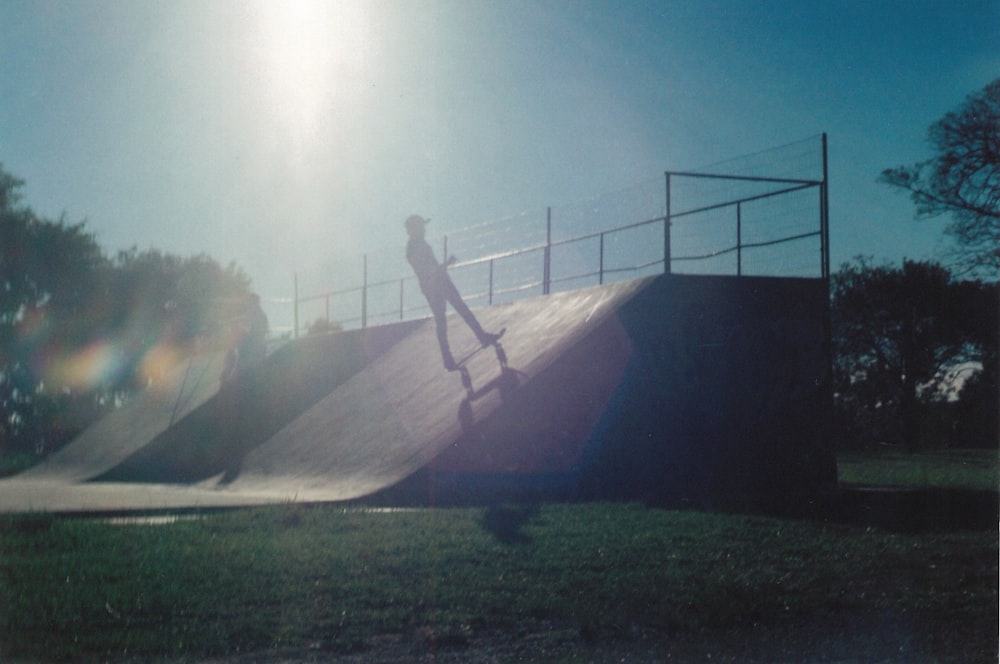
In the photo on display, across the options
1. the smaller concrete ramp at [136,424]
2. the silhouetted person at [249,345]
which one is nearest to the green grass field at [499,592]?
the smaller concrete ramp at [136,424]

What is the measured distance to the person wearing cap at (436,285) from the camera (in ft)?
51.3

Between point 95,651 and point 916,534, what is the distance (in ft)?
21.2

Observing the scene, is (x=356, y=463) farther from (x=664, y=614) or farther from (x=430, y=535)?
(x=664, y=614)

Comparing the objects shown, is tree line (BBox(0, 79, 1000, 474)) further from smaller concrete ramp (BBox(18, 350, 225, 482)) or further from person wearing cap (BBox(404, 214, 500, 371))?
person wearing cap (BBox(404, 214, 500, 371))

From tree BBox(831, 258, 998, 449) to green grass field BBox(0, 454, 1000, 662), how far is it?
3102 centimetres

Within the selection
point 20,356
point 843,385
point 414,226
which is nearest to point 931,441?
point 843,385

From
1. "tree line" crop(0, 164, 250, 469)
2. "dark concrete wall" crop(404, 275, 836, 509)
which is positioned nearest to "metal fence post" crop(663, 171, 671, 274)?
"dark concrete wall" crop(404, 275, 836, 509)

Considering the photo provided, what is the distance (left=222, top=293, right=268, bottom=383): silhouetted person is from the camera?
2548cm

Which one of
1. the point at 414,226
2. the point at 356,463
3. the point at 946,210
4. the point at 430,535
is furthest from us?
the point at 946,210

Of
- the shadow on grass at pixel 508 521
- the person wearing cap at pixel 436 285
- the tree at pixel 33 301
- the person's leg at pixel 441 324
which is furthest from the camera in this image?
Answer: the tree at pixel 33 301

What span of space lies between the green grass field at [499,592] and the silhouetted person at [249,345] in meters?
16.5

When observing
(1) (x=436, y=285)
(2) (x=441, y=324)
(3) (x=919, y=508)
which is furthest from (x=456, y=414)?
(3) (x=919, y=508)

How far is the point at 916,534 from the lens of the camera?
8852 mm

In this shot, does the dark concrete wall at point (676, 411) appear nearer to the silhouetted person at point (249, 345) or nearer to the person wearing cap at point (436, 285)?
the person wearing cap at point (436, 285)
